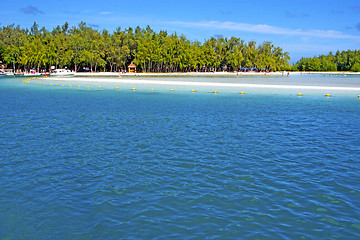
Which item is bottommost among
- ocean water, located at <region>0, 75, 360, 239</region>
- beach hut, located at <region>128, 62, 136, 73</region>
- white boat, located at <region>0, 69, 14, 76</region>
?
ocean water, located at <region>0, 75, 360, 239</region>

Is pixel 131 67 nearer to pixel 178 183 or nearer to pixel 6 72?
pixel 6 72

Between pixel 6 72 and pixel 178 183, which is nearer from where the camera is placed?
pixel 178 183

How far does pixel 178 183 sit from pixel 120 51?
117674 mm

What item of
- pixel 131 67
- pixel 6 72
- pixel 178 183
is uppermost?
pixel 131 67

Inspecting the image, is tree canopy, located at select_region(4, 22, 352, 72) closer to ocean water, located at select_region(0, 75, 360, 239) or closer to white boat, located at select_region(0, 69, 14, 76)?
white boat, located at select_region(0, 69, 14, 76)

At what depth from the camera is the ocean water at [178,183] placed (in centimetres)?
789

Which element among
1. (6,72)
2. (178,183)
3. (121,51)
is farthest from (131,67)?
(178,183)

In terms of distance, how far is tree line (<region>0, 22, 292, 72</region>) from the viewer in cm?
11738

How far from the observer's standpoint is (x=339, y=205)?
9.21 metres

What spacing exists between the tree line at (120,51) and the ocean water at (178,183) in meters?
105

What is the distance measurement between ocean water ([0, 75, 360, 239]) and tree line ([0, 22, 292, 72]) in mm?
104832

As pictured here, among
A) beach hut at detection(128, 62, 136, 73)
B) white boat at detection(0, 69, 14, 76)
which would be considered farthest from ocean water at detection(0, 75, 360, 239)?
beach hut at detection(128, 62, 136, 73)

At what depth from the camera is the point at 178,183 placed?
1059 cm

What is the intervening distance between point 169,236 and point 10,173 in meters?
6.72
